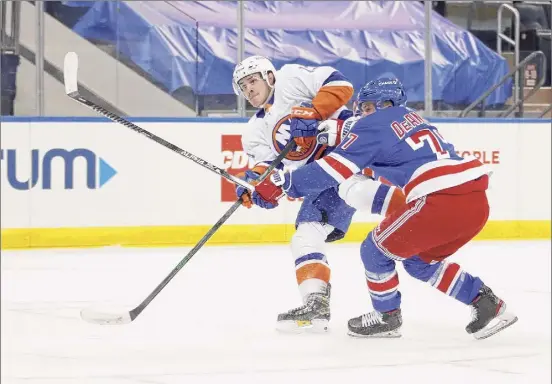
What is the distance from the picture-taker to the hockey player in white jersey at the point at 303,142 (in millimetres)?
3430

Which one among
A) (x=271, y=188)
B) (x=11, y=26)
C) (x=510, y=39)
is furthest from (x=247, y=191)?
(x=510, y=39)

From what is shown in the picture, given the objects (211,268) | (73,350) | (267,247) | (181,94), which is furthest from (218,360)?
(181,94)

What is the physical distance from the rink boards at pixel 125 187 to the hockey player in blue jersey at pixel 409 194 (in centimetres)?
281

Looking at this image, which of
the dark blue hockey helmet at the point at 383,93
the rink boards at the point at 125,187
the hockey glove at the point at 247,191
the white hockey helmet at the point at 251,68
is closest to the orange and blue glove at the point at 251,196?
the hockey glove at the point at 247,191

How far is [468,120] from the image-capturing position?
650 cm

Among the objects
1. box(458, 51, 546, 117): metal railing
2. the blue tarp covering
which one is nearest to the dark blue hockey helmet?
the blue tarp covering

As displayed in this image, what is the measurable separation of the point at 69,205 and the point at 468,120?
240 centimetres

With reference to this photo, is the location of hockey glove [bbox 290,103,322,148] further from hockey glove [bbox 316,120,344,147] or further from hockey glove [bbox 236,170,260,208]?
hockey glove [bbox 236,170,260,208]

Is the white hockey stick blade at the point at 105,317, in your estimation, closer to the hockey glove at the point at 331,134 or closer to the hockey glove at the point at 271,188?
the hockey glove at the point at 271,188

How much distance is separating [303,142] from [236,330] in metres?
0.63

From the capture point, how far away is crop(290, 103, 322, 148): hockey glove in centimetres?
345

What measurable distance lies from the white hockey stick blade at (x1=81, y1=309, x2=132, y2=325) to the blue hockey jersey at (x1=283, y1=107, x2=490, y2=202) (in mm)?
719

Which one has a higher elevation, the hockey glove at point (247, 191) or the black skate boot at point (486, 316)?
the hockey glove at point (247, 191)

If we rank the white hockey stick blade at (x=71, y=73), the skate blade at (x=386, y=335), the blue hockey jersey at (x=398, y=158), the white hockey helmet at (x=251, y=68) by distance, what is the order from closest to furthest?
the blue hockey jersey at (x=398, y=158)
the skate blade at (x=386, y=335)
the white hockey helmet at (x=251, y=68)
the white hockey stick blade at (x=71, y=73)
